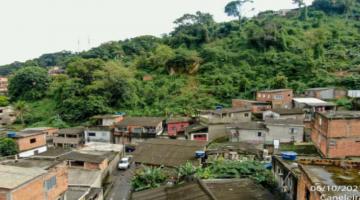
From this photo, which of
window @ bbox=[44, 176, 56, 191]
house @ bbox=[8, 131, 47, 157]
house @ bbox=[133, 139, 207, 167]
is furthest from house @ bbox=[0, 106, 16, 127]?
window @ bbox=[44, 176, 56, 191]

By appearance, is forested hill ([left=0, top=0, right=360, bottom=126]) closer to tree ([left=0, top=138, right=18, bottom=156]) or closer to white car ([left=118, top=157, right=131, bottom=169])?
white car ([left=118, top=157, right=131, bottom=169])

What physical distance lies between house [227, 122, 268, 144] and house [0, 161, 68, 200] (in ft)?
56.9

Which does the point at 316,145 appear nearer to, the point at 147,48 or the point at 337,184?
the point at 337,184

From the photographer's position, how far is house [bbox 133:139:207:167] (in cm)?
2217

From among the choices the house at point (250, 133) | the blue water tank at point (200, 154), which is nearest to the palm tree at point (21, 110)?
the house at point (250, 133)

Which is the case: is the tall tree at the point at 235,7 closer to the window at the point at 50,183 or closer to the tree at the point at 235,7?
the tree at the point at 235,7

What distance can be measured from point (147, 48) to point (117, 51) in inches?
270

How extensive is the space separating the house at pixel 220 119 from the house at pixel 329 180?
73.0 feet

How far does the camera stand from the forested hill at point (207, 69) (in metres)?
46.4

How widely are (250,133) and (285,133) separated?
10.7ft

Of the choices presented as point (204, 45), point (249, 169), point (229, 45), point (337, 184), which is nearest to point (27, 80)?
point (204, 45)

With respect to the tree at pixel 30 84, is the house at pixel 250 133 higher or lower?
lower

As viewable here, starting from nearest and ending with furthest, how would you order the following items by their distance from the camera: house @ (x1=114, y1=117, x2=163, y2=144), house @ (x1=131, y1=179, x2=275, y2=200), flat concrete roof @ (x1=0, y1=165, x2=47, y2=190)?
house @ (x1=131, y1=179, x2=275, y2=200) < flat concrete roof @ (x1=0, y1=165, x2=47, y2=190) < house @ (x1=114, y1=117, x2=163, y2=144)

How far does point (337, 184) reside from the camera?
30.3 feet
